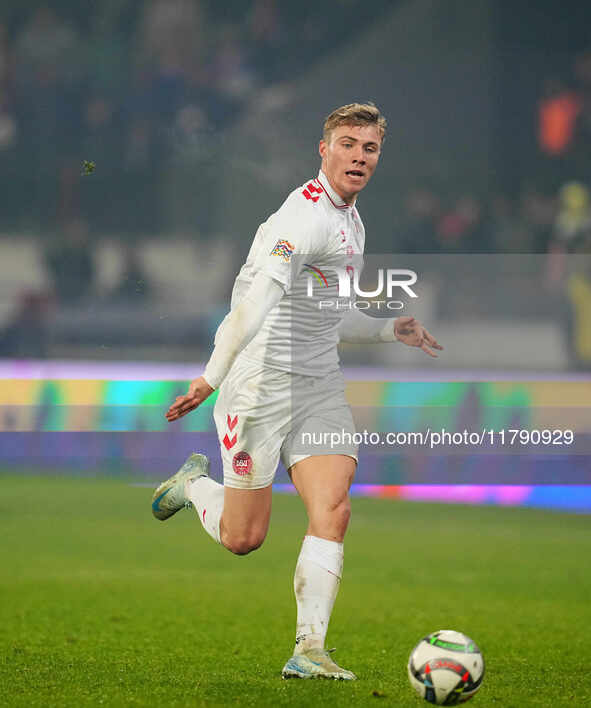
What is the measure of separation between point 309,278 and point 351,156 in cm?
43

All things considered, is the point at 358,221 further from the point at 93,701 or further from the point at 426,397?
the point at 426,397

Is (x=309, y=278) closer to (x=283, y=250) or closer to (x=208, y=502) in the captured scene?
(x=283, y=250)

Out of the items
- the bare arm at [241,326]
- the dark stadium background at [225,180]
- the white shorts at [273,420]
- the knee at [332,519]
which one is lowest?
the knee at [332,519]

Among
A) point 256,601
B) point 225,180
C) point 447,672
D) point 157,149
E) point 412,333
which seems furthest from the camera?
point 157,149

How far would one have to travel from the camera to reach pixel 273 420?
403cm

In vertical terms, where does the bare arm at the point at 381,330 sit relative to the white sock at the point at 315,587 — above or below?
above

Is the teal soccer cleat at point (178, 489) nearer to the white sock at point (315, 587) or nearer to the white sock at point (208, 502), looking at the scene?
the white sock at point (208, 502)

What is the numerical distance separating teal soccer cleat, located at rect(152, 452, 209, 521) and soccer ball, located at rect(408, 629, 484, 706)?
142cm

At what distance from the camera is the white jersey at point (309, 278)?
12.8ft

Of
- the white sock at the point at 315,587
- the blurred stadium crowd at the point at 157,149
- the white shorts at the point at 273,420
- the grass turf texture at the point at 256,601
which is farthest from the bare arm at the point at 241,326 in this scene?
the blurred stadium crowd at the point at 157,149

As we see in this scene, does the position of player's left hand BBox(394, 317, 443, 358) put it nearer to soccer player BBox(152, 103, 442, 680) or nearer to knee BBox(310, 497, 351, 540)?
soccer player BBox(152, 103, 442, 680)

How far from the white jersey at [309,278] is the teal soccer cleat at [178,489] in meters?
0.62

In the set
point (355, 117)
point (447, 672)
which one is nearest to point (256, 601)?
point (447, 672)

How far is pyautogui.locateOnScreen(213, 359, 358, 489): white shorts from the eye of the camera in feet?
12.9
